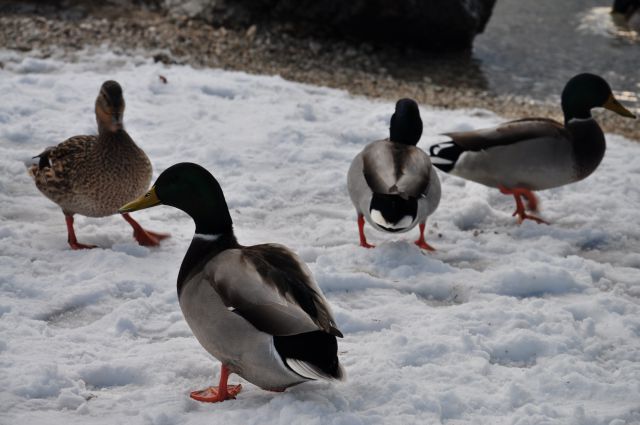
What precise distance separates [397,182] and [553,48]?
372 inches

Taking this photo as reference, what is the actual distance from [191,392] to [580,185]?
13.5ft

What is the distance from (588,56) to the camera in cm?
1315

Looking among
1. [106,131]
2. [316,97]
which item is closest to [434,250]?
[106,131]

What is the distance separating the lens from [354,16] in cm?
1209

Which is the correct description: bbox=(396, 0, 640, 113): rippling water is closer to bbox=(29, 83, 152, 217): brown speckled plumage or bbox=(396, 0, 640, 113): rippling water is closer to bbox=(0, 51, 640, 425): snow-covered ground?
bbox=(0, 51, 640, 425): snow-covered ground

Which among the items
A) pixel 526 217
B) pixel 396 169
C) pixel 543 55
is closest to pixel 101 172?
pixel 396 169

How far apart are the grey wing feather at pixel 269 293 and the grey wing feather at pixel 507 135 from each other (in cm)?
279

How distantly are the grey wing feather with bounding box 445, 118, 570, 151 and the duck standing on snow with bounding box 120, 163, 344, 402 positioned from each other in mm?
2746

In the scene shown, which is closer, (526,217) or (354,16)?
(526,217)

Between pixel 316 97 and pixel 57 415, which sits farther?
pixel 316 97

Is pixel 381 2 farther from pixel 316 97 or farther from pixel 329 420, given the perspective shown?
pixel 329 420

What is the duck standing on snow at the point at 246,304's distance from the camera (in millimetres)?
3316

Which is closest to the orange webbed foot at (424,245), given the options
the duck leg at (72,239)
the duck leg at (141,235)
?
the duck leg at (141,235)

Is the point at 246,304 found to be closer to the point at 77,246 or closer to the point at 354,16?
the point at 77,246
